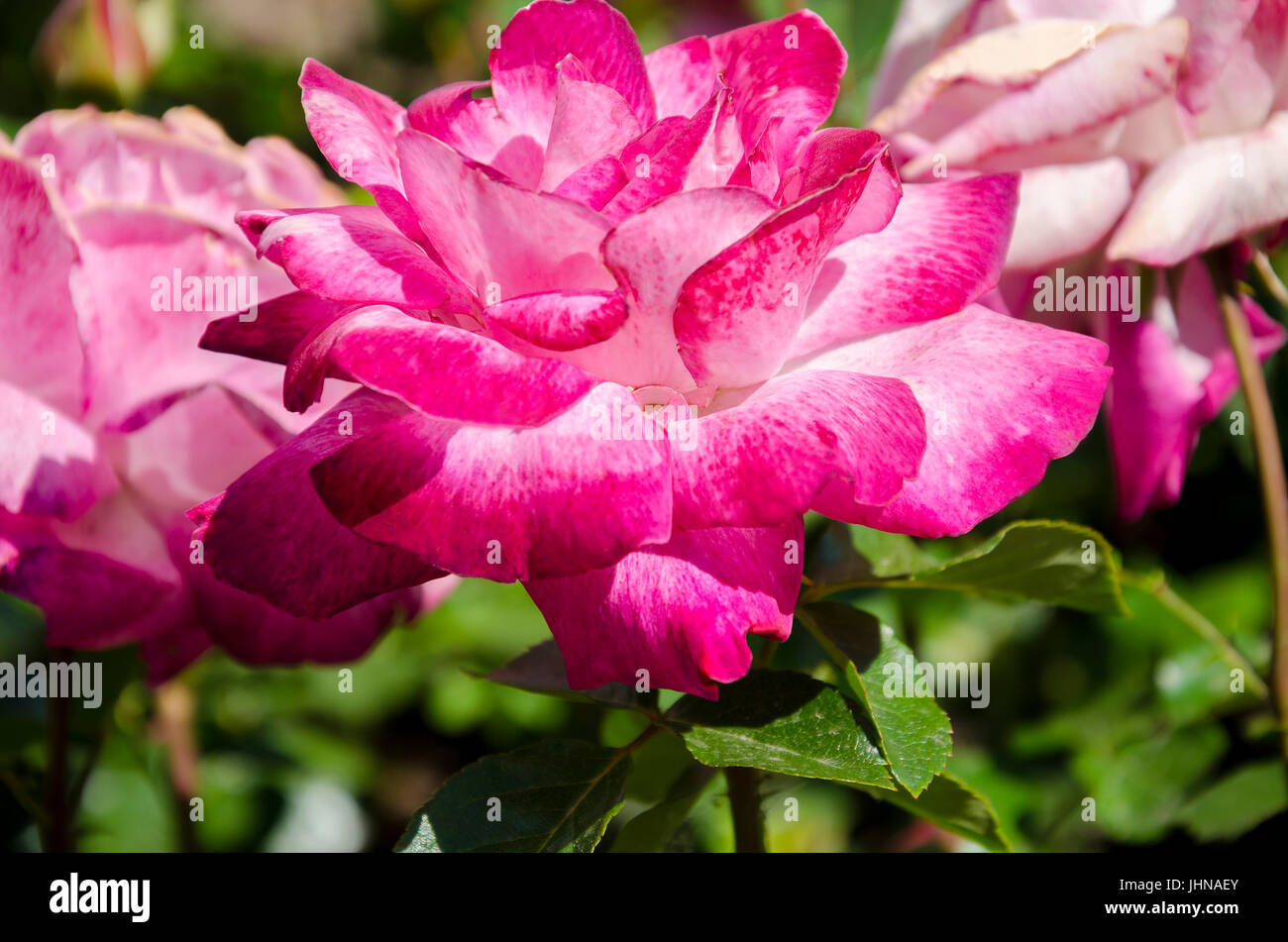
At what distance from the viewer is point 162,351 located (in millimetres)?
649

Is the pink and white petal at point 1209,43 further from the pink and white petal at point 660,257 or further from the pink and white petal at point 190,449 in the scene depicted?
the pink and white petal at point 190,449

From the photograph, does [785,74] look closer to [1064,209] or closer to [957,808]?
[1064,209]

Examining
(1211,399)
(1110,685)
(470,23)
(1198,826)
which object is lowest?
(1198,826)

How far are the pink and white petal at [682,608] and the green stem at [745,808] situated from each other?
0.42 feet

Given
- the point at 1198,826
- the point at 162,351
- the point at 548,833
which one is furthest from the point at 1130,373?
the point at 162,351

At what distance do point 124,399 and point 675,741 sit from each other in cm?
35

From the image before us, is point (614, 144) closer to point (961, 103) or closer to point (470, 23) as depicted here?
point (961, 103)

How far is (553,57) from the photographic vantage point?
51 centimetres

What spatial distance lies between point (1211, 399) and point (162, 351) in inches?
23.9

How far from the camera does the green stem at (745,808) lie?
1.77ft

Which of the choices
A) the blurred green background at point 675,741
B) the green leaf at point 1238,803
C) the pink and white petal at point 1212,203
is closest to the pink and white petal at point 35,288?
the blurred green background at point 675,741

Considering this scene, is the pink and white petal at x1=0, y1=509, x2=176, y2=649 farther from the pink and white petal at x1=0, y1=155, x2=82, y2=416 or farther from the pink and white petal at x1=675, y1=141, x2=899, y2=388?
the pink and white petal at x1=675, y1=141, x2=899, y2=388

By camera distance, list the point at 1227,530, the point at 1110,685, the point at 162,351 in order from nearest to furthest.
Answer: the point at 162,351, the point at 1110,685, the point at 1227,530

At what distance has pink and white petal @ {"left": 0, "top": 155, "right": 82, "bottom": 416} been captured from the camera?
0.59 m
